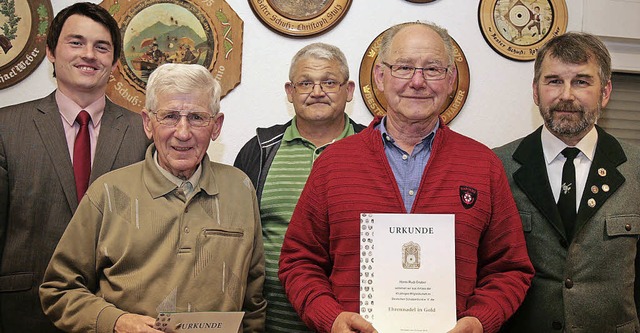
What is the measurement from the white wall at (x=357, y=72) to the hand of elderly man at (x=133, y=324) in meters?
A: 1.51

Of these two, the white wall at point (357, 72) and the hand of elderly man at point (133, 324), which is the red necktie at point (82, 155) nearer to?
the hand of elderly man at point (133, 324)

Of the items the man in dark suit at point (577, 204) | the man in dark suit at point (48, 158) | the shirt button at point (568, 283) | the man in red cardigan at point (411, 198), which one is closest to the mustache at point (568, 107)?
the man in dark suit at point (577, 204)

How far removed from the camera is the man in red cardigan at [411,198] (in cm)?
179

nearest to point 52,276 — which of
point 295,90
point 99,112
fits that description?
point 99,112

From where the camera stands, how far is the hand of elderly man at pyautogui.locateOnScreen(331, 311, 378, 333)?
1.66 m

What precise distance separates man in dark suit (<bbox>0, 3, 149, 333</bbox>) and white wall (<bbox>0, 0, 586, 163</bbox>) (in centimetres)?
81

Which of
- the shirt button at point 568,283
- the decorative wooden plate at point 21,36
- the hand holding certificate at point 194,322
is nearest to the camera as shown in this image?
the hand holding certificate at point 194,322

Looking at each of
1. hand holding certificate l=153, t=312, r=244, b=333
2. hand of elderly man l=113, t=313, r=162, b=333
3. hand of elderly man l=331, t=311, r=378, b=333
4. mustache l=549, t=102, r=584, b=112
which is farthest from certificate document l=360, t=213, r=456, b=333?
mustache l=549, t=102, r=584, b=112

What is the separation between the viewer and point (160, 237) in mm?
1824

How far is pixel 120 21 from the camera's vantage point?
3.03 meters

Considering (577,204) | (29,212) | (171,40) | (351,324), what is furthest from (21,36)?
(577,204)

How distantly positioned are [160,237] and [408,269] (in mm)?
728

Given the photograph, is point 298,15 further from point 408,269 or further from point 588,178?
point 408,269

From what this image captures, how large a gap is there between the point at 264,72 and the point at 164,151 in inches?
53.4
